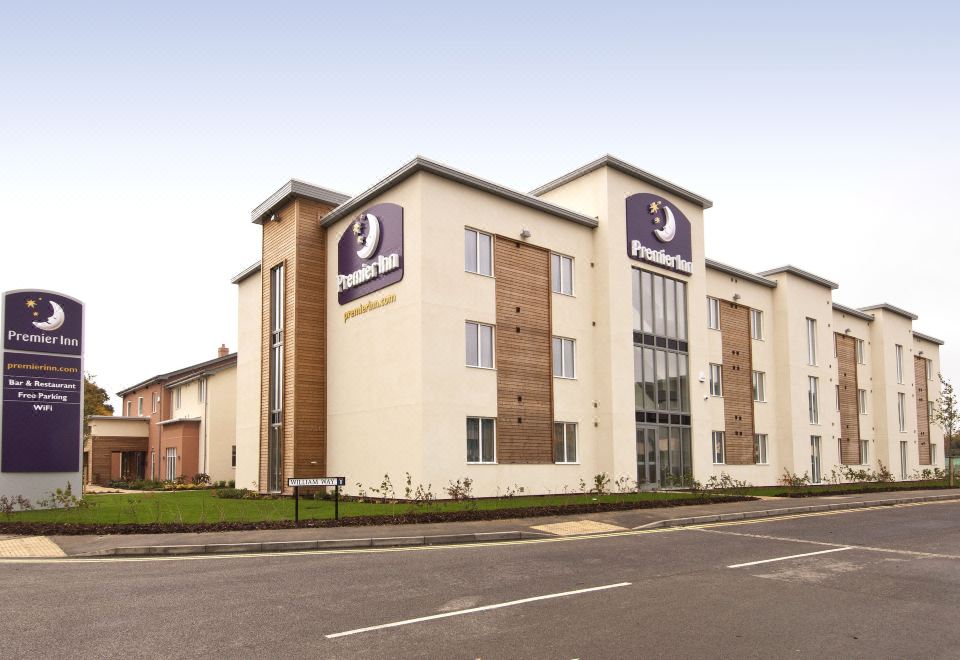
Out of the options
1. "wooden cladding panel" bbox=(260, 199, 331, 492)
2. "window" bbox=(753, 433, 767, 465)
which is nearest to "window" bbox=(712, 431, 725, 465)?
"window" bbox=(753, 433, 767, 465)

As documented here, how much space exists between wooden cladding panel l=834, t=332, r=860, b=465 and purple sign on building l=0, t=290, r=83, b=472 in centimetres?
3819

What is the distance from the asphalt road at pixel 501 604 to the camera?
7.08 meters

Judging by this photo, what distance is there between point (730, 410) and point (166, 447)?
1251 inches

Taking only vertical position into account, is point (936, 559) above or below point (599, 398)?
below

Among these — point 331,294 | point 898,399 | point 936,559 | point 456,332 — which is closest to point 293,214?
point 331,294

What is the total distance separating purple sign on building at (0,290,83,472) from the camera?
21422 millimetres

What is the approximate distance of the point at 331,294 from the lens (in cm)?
2894

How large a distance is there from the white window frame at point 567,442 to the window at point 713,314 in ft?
38.4

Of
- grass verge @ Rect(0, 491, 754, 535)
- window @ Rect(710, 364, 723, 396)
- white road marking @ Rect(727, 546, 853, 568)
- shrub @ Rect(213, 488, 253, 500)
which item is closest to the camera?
white road marking @ Rect(727, 546, 853, 568)

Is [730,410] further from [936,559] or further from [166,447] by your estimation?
[166,447]

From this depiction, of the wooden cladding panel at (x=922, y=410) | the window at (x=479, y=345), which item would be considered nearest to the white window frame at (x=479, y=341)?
the window at (x=479, y=345)

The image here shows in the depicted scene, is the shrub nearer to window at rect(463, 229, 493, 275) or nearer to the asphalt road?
window at rect(463, 229, 493, 275)

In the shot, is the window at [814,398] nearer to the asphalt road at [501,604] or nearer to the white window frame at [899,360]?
the white window frame at [899,360]

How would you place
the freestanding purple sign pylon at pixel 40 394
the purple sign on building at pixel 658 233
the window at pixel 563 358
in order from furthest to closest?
the purple sign on building at pixel 658 233, the window at pixel 563 358, the freestanding purple sign pylon at pixel 40 394
